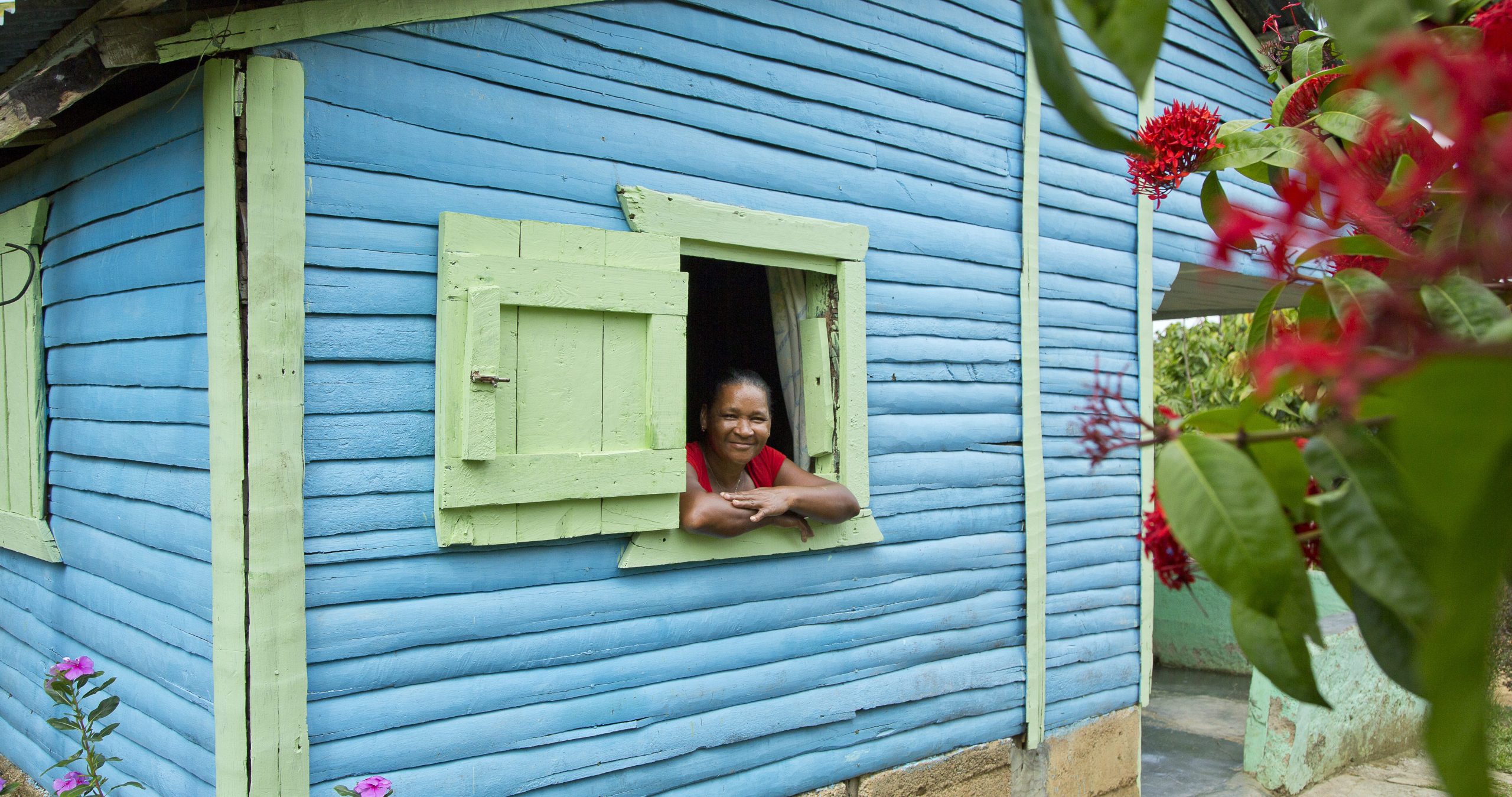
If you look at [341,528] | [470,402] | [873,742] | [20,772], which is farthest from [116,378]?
[873,742]

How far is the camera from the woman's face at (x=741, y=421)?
3.90 meters

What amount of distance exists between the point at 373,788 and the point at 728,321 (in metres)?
3.72

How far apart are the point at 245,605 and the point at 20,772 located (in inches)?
90.3

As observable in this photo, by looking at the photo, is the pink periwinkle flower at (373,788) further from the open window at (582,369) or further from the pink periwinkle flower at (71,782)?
the pink periwinkle flower at (71,782)

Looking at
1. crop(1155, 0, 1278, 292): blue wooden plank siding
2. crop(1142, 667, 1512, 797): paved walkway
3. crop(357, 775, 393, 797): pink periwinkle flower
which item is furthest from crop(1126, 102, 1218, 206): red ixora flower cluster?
crop(1142, 667, 1512, 797): paved walkway

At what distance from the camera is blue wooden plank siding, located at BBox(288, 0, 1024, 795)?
2902 mm

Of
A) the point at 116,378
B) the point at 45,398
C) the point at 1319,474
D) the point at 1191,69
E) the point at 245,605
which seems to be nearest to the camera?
the point at 1319,474

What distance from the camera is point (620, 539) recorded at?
135 inches

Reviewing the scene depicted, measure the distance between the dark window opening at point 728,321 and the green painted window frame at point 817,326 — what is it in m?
1.93

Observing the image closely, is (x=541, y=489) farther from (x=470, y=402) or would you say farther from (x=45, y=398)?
(x=45, y=398)

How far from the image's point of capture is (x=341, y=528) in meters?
2.87

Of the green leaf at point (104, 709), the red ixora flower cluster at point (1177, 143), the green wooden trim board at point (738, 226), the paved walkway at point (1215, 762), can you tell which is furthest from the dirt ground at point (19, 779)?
the paved walkway at point (1215, 762)

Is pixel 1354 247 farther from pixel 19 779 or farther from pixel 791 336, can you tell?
pixel 19 779

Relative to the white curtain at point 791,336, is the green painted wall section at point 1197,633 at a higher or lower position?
lower
